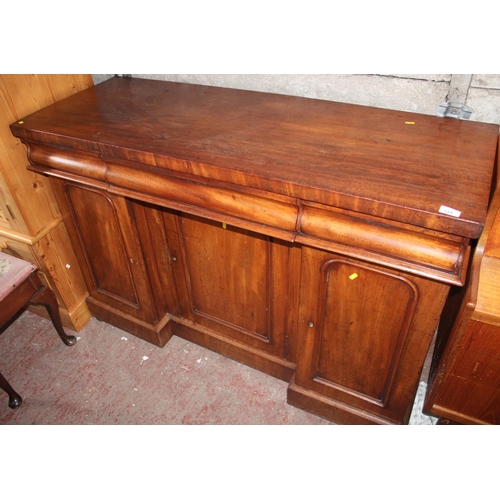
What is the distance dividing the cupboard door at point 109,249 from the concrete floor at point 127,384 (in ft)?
0.80

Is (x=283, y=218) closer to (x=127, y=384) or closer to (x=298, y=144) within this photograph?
(x=298, y=144)

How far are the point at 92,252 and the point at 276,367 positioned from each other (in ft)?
3.72

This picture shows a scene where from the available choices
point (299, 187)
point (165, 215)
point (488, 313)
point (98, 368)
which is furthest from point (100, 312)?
point (488, 313)

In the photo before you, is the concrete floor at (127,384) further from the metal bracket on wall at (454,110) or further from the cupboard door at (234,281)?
the metal bracket on wall at (454,110)

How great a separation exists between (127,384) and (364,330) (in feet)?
4.33

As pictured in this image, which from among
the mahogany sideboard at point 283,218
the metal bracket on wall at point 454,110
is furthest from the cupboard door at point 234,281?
the metal bracket on wall at point 454,110

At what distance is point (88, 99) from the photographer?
1.95 metres

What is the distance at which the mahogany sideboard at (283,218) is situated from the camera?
1.27 metres

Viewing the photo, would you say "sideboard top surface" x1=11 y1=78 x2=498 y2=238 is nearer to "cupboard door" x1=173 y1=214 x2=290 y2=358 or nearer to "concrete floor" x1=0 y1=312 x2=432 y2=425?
"cupboard door" x1=173 y1=214 x2=290 y2=358

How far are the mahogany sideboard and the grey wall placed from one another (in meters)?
0.06

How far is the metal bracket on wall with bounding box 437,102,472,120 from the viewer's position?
1.59m

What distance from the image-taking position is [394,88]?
5.46 ft

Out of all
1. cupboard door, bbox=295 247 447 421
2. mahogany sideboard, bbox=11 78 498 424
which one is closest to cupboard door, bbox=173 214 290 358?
mahogany sideboard, bbox=11 78 498 424

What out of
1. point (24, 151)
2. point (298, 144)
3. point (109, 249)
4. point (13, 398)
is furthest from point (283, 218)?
point (13, 398)
